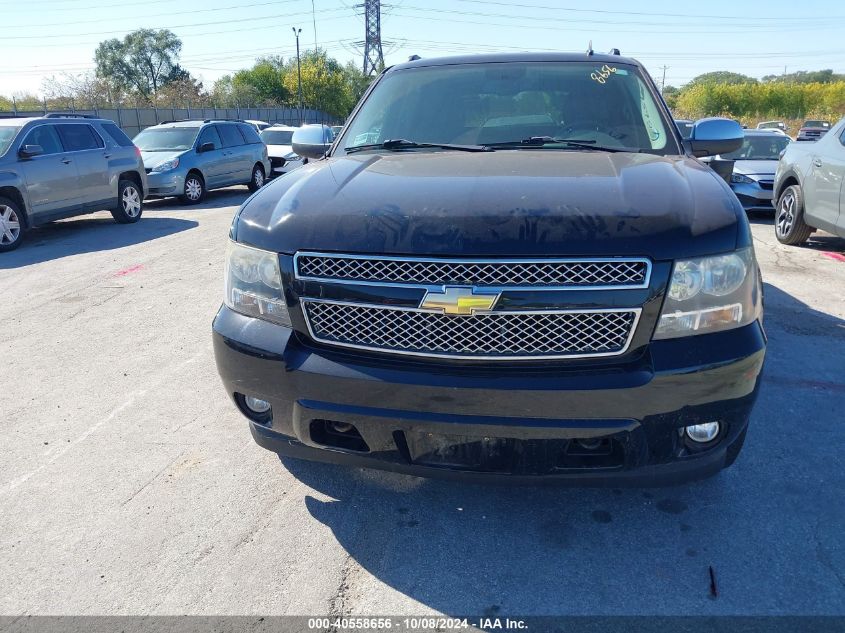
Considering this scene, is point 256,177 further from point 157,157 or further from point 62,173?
point 62,173

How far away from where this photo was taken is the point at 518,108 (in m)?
3.66

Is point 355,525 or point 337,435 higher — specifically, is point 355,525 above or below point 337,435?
below

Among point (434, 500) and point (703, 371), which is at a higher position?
point (703, 371)

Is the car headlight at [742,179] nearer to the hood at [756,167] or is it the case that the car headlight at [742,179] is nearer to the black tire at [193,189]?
the hood at [756,167]

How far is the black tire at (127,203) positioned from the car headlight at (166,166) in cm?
192

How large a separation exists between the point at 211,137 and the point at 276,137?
587 cm

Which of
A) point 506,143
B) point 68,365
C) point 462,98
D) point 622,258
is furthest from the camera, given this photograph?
point 68,365

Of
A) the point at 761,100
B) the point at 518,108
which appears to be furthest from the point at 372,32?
the point at 518,108

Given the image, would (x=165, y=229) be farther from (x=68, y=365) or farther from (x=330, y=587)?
(x=330, y=587)

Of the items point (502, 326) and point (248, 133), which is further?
point (248, 133)

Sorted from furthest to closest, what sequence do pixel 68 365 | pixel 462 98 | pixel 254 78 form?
pixel 254 78 < pixel 68 365 < pixel 462 98

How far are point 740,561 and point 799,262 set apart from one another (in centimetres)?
610

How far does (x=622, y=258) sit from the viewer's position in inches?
84.2

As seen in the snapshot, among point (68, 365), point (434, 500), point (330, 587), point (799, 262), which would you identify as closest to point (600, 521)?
point (434, 500)
